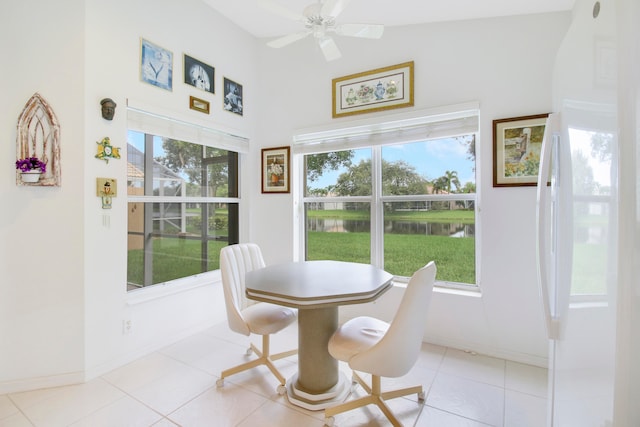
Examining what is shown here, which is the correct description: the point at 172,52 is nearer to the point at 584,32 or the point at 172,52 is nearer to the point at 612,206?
the point at 584,32

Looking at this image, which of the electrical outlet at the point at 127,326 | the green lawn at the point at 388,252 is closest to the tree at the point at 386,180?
the green lawn at the point at 388,252

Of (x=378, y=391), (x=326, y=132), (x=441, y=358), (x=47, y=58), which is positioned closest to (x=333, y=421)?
(x=378, y=391)

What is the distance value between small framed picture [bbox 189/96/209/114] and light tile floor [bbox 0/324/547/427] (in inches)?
90.7

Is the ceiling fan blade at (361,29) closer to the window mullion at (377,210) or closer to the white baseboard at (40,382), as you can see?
the window mullion at (377,210)

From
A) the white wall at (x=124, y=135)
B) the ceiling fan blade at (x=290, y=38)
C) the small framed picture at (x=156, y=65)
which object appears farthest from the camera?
the small framed picture at (x=156, y=65)

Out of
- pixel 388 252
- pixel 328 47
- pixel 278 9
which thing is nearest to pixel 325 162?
pixel 388 252

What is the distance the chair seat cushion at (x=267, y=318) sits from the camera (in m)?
2.01

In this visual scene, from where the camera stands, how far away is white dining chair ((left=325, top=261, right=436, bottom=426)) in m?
1.47

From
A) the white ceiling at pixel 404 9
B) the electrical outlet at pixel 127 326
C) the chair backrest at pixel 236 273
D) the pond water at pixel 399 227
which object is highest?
the white ceiling at pixel 404 9

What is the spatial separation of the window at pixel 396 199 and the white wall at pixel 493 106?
0.21m

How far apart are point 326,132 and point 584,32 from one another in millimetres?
2532

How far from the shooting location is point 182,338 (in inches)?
110

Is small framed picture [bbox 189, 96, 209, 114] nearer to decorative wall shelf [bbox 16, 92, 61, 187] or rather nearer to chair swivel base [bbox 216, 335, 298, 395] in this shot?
decorative wall shelf [bbox 16, 92, 61, 187]

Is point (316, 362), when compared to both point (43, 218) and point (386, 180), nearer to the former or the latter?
point (386, 180)
